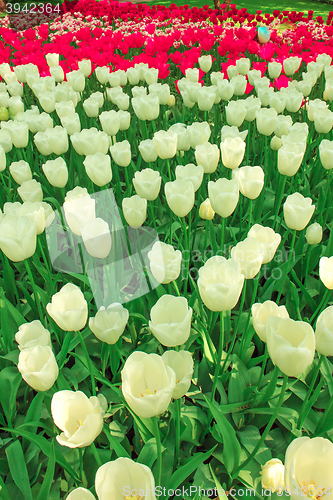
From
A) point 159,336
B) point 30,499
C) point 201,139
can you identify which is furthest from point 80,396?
point 201,139

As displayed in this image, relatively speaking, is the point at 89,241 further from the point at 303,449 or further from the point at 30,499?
the point at 303,449

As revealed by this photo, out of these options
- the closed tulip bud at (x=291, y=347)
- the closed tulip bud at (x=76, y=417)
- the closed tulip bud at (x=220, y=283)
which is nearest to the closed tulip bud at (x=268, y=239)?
the closed tulip bud at (x=220, y=283)

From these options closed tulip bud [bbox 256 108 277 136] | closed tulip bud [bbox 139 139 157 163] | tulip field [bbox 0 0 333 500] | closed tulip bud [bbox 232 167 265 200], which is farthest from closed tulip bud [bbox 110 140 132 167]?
closed tulip bud [bbox 256 108 277 136]

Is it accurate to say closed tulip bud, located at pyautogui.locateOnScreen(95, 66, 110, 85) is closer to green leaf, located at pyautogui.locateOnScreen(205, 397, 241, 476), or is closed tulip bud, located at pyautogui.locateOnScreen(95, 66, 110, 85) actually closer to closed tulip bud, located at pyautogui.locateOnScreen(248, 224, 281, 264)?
closed tulip bud, located at pyautogui.locateOnScreen(248, 224, 281, 264)

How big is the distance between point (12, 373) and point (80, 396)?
87cm

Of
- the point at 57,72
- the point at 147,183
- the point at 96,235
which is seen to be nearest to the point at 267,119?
the point at 147,183

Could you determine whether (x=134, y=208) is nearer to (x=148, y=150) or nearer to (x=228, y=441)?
(x=148, y=150)

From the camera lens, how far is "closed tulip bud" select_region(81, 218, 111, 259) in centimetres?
163

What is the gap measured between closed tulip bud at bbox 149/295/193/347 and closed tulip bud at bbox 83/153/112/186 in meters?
1.11

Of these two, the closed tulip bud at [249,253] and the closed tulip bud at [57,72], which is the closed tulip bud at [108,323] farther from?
the closed tulip bud at [57,72]

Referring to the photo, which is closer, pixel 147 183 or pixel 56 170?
pixel 147 183

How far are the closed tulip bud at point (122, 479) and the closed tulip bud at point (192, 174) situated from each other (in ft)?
4.87

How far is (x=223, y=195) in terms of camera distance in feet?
5.92

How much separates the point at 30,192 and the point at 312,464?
1944 mm
